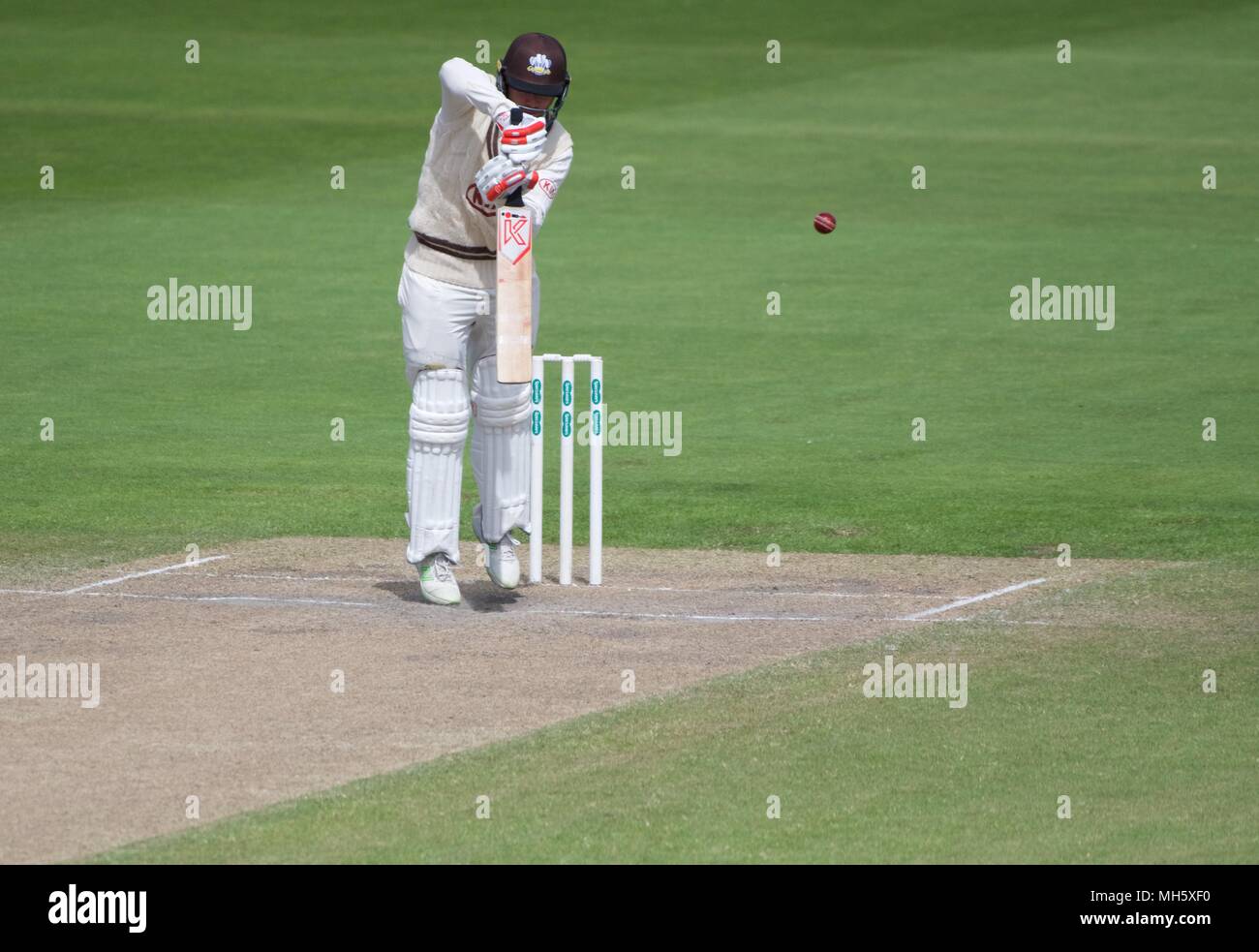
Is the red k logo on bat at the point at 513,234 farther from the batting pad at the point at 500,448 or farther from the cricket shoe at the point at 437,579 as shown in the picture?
the cricket shoe at the point at 437,579

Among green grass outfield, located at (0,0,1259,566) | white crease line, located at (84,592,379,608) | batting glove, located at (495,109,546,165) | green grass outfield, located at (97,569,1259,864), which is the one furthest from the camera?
green grass outfield, located at (0,0,1259,566)

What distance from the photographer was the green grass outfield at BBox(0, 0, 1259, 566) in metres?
13.9

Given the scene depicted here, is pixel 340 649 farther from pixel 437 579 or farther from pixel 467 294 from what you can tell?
pixel 467 294

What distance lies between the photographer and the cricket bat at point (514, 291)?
389 inches

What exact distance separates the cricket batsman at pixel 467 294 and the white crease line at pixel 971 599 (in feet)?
6.20

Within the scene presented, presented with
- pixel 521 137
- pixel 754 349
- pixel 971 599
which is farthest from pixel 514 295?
pixel 754 349

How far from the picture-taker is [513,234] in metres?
9.88

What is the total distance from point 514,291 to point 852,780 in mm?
3241

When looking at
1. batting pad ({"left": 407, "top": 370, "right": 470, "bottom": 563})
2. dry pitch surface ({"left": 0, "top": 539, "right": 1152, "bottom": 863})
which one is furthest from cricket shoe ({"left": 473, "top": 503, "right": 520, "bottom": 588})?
batting pad ({"left": 407, "top": 370, "right": 470, "bottom": 563})

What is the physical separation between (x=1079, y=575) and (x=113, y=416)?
802 centimetres

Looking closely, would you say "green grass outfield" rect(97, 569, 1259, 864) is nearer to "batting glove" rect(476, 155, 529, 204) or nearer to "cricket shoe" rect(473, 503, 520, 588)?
"cricket shoe" rect(473, 503, 520, 588)

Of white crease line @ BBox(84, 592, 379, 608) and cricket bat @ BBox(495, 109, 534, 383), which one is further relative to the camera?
white crease line @ BBox(84, 592, 379, 608)

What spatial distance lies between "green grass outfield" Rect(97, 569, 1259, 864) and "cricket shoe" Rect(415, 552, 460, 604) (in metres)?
1.88

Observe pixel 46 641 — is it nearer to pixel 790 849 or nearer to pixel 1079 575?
pixel 790 849
